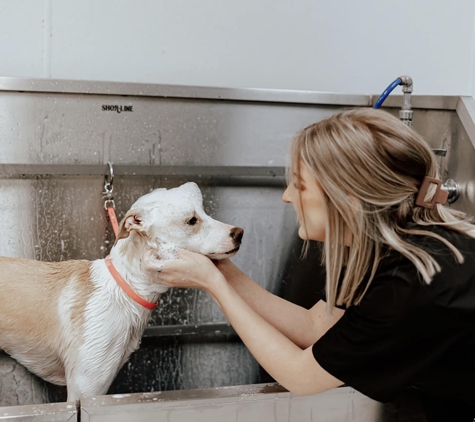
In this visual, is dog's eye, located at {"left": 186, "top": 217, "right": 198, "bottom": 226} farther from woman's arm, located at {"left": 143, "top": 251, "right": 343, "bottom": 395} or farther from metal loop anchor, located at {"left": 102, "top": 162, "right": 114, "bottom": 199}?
metal loop anchor, located at {"left": 102, "top": 162, "right": 114, "bottom": 199}

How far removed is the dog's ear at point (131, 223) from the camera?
1250 millimetres

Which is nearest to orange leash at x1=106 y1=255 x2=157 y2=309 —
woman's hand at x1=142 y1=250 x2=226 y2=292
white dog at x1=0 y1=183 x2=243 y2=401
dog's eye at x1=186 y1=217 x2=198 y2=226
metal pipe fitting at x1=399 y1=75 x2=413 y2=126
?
white dog at x1=0 y1=183 x2=243 y2=401

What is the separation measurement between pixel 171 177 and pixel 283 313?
63cm

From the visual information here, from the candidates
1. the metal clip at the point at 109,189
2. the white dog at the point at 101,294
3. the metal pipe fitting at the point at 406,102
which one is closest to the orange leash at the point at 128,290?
the white dog at the point at 101,294

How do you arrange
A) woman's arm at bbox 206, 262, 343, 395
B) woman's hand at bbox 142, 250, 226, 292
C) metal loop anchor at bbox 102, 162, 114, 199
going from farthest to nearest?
metal loop anchor at bbox 102, 162, 114, 199 < woman's hand at bbox 142, 250, 226, 292 < woman's arm at bbox 206, 262, 343, 395

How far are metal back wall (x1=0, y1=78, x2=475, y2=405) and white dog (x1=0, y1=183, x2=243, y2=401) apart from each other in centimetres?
30

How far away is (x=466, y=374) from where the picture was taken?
1.03 metres

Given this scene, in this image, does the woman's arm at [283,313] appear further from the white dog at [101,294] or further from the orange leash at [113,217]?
the orange leash at [113,217]

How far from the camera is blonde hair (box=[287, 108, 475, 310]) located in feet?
3.25

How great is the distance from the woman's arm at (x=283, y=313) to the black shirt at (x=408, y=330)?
33 centimetres

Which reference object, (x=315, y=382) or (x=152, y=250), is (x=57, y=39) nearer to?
(x=152, y=250)

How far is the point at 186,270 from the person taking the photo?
1.21 meters

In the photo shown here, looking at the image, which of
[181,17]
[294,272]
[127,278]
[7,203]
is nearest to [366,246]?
[127,278]

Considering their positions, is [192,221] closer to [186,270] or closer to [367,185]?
[186,270]
